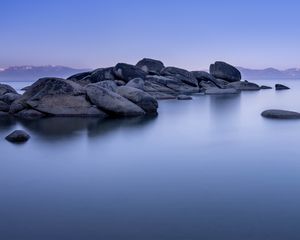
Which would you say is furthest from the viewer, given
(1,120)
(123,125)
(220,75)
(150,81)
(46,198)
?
(220,75)

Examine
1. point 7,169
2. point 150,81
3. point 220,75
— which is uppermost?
point 220,75

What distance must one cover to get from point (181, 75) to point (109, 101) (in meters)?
26.4

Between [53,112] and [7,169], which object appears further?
[53,112]

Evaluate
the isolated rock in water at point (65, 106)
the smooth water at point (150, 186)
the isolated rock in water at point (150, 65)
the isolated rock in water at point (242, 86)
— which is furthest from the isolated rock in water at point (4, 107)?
the isolated rock in water at point (242, 86)

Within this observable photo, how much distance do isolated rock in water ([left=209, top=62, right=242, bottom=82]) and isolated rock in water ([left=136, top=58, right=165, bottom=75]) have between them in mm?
7264

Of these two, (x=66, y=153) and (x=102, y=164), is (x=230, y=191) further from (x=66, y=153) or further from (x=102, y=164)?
(x=66, y=153)

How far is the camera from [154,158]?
8.98 meters

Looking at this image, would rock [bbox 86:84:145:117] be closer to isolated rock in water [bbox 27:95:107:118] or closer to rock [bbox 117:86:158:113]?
isolated rock in water [bbox 27:95:107:118]

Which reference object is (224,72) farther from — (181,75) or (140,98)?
(140,98)

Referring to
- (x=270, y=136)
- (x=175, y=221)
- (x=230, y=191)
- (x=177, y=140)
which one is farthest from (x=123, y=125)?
→ (x=175, y=221)

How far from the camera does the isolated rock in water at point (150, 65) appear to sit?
4434 cm

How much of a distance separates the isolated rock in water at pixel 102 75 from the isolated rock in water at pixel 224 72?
1597 cm

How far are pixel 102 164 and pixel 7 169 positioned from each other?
1799 millimetres

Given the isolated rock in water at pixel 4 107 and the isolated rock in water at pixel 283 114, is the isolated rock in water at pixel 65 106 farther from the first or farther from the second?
the isolated rock in water at pixel 283 114
